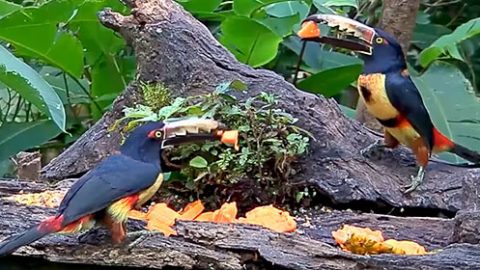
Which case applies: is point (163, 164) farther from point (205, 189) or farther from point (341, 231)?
point (341, 231)

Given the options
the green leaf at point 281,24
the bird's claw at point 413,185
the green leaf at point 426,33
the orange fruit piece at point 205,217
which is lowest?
the green leaf at point 426,33

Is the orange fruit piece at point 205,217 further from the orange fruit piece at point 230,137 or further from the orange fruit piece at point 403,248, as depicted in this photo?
the orange fruit piece at point 403,248

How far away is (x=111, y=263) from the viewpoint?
4.80 ft

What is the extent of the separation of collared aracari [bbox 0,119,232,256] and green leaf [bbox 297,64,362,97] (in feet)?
3.31

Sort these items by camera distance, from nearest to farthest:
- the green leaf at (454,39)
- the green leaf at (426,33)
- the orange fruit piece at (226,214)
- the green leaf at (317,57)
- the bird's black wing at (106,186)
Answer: the bird's black wing at (106,186) < the orange fruit piece at (226,214) < the green leaf at (454,39) < the green leaf at (317,57) < the green leaf at (426,33)

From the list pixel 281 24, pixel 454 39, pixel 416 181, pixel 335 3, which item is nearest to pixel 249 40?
pixel 281 24

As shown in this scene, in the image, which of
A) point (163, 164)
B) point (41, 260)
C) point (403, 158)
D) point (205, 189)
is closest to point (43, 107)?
point (41, 260)

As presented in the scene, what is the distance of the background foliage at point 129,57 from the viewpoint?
91.7 inches

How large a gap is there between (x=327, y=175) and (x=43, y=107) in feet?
2.17

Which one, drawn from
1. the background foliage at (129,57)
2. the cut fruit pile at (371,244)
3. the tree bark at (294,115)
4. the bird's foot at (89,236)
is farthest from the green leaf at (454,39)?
the bird's foot at (89,236)

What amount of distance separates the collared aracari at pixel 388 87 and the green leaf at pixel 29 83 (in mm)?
639

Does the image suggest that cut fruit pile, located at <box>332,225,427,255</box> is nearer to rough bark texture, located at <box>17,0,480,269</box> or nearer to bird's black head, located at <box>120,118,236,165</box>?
rough bark texture, located at <box>17,0,480,269</box>

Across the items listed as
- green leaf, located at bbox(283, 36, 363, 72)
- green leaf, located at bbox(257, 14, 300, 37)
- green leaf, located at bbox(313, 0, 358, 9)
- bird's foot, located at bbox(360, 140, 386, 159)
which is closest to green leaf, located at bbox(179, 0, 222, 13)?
green leaf, located at bbox(257, 14, 300, 37)

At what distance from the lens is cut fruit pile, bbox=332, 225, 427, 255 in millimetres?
1541
